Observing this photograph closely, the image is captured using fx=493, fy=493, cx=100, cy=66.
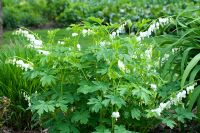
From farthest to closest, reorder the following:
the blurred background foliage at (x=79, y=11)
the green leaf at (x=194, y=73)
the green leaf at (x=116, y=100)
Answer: the blurred background foliage at (x=79, y=11)
the green leaf at (x=194, y=73)
the green leaf at (x=116, y=100)

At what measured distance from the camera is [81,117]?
3.66 metres

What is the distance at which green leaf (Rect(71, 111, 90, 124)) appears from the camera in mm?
3641

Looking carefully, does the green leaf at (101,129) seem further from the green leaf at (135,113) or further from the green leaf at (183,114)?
the green leaf at (183,114)

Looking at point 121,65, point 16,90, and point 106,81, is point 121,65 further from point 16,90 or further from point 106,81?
point 16,90

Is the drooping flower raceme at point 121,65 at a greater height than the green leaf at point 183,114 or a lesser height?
greater

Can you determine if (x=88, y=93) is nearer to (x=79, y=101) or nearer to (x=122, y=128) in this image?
(x=79, y=101)

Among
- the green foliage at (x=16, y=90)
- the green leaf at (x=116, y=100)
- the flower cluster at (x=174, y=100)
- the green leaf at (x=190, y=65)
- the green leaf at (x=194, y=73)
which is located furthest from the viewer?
the green foliage at (x=16, y=90)

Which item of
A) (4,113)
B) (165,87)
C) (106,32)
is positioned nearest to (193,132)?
(165,87)

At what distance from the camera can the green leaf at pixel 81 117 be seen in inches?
143

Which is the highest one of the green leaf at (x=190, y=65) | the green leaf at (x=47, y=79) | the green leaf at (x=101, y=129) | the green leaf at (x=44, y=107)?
the green leaf at (x=190, y=65)

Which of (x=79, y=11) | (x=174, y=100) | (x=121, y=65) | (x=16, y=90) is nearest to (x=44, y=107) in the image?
(x=121, y=65)

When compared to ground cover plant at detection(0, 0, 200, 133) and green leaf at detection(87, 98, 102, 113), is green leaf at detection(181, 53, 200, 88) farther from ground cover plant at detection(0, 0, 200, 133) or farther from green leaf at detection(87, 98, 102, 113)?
green leaf at detection(87, 98, 102, 113)

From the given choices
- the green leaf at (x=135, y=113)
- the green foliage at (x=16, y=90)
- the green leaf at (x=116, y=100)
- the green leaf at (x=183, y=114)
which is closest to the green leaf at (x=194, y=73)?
the green leaf at (x=183, y=114)

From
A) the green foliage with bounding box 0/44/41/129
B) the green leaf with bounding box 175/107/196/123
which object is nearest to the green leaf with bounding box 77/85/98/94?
the green leaf with bounding box 175/107/196/123
